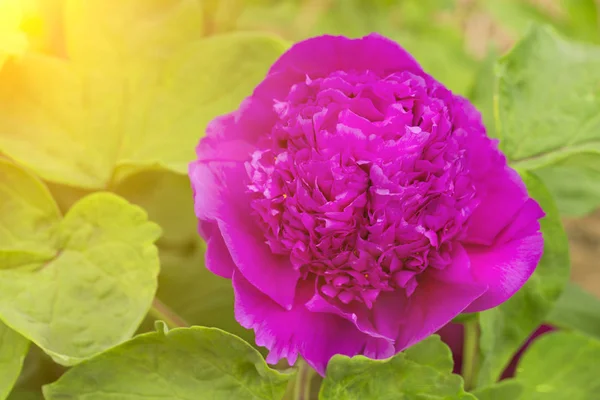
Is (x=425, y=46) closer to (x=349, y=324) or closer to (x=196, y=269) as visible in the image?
(x=196, y=269)

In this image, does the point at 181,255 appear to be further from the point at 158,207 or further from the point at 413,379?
the point at 413,379

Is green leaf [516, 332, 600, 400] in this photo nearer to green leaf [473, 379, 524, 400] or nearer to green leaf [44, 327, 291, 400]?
green leaf [473, 379, 524, 400]

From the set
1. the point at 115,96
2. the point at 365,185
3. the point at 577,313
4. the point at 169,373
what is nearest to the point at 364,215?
the point at 365,185

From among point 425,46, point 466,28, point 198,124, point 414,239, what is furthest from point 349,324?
point 466,28

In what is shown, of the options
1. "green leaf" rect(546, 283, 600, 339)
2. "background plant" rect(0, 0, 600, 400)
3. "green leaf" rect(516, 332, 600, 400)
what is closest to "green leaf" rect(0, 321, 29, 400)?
"background plant" rect(0, 0, 600, 400)

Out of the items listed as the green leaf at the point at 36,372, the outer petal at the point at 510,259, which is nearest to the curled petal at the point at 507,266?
the outer petal at the point at 510,259

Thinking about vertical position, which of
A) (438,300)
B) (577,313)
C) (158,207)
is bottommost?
(577,313)

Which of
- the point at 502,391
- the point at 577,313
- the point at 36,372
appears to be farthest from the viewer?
the point at 577,313
